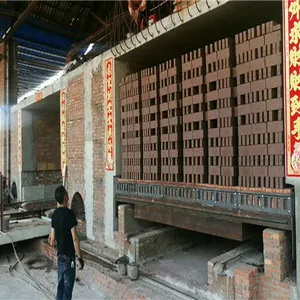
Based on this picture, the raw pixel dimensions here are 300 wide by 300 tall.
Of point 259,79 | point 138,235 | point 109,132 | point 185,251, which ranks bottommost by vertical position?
point 185,251

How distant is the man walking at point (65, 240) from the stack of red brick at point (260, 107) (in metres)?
2.42

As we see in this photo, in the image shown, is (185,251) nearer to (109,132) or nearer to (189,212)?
(189,212)

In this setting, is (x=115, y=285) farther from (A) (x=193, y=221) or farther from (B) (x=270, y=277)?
(B) (x=270, y=277)

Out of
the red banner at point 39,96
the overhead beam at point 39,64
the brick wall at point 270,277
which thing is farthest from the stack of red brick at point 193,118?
the overhead beam at point 39,64

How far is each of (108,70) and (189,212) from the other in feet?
11.4

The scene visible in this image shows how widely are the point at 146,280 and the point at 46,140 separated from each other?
9377 millimetres

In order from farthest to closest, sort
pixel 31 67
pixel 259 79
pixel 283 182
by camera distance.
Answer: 1. pixel 31 67
2. pixel 259 79
3. pixel 283 182

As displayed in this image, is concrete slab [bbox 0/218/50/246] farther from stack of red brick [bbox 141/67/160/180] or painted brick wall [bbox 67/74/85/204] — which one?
stack of red brick [bbox 141/67/160/180]

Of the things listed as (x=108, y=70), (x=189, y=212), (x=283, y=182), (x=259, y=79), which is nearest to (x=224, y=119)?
(x=259, y=79)

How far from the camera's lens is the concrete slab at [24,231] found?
22.1ft

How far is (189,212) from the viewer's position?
4410 millimetres

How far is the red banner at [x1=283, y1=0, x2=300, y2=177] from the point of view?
3164 millimetres

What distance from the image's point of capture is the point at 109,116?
19.9 feet

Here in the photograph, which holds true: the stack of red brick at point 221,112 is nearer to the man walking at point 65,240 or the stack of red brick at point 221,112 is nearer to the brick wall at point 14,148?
the man walking at point 65,240
